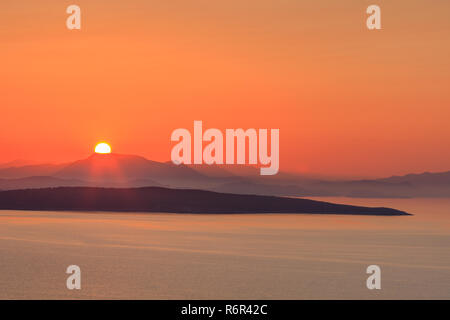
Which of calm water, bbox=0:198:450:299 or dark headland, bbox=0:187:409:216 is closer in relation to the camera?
calm water, bbox=0:198:450:299

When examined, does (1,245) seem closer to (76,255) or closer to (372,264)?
(76,255)

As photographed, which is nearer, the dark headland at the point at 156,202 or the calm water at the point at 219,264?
the calm water at the point at 219,264

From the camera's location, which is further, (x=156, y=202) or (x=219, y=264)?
(x=156, y=202)
